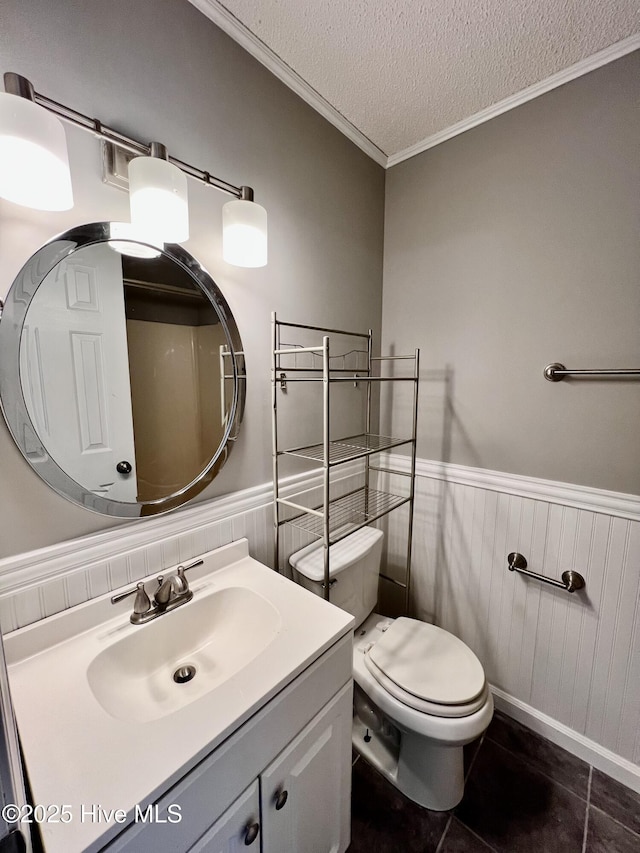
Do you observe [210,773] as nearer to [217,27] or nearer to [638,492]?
[638,492]

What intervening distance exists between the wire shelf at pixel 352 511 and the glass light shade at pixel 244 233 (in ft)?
2.97

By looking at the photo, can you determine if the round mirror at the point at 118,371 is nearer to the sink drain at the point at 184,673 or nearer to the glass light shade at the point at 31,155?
the glass light shade at the point at 31,155

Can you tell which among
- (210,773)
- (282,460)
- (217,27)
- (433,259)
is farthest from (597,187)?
(210,773)

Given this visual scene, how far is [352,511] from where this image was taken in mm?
1588

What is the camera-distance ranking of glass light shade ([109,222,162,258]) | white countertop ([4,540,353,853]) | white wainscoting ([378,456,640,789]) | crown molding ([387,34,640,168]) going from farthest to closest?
white wainscoting ([378,456,640,789]), crown molding ([387,34,640,168]), glass light shade ([109,222,162,258]), white countertop ([4,540,353,853])

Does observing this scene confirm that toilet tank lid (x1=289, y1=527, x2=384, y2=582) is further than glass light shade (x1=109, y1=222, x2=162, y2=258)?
Yes

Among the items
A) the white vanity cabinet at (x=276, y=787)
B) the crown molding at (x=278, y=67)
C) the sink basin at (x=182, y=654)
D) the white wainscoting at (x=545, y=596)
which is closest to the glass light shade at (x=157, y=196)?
the crown molding at (x=278, y=67)

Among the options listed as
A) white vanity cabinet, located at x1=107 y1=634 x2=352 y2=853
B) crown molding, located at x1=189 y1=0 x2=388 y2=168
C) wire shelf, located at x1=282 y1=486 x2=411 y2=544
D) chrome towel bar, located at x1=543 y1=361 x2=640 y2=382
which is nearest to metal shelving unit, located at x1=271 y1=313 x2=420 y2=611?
wire shelf, located at x1=282 y1=486 x2=411 y2=544

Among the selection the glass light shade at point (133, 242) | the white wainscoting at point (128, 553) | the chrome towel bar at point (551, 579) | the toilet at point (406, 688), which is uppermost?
the glass light shade at point (133, 242)

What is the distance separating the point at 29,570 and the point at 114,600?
0.20 meters

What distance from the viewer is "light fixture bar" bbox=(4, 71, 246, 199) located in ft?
2.15

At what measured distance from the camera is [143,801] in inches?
20.8

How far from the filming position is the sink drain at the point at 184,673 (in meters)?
0.90

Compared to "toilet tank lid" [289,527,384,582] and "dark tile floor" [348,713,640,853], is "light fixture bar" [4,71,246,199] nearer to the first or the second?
"toilet tank lid" [289,527,384,582]
